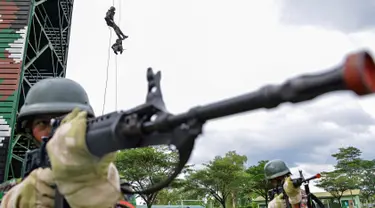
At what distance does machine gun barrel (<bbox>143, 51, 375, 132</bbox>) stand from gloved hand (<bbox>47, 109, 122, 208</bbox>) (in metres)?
0.52

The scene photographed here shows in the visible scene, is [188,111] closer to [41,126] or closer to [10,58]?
[41,126]

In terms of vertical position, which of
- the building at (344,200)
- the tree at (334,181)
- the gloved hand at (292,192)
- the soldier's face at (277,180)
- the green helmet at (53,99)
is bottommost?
the building at (344,200)

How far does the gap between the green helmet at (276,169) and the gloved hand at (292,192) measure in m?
0.98

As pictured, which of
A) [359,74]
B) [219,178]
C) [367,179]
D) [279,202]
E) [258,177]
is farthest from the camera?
[367,179]

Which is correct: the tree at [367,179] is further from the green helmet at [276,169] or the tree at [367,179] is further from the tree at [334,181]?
the green helmet at [276,169]

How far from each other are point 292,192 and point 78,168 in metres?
4.71

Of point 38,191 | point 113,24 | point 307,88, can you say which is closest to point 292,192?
point 38,191

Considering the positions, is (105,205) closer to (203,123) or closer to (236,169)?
(203,123)

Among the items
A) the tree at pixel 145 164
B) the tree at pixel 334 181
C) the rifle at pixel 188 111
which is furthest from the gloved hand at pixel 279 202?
the tree at pixel 334 181

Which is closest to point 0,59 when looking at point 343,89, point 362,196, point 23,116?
point 23,116

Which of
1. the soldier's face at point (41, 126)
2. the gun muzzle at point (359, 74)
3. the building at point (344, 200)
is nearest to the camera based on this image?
the gun muzzle at point (359, 74)

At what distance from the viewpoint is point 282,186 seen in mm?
6238

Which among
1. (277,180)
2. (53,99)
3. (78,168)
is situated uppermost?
(53,99)

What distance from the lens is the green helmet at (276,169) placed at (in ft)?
21.6
